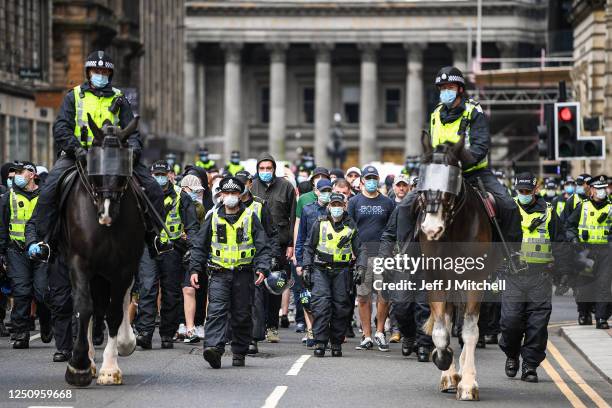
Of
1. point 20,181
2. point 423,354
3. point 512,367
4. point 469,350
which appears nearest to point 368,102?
point 20,181

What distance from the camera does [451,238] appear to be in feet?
43.7

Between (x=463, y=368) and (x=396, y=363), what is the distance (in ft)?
11.6

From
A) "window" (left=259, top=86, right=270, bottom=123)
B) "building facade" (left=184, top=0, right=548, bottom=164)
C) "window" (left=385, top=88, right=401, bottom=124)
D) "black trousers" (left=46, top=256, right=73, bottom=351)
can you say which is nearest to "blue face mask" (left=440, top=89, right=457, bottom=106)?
"black trousers" (left=46, top=256, right=73, bottom=351)

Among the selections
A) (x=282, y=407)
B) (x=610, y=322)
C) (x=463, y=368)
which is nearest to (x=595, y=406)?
(x=463, y=368)

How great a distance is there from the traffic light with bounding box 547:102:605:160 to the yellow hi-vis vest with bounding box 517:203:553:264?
1030 centimetres

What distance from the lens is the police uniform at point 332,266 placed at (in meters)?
18.0

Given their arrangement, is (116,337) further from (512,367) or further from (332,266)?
(332,266)

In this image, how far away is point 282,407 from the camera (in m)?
12.8

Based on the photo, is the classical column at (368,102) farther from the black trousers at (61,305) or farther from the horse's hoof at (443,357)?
the horse's hoof at (443,357)

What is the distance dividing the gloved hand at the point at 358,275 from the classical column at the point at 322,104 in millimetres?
93988

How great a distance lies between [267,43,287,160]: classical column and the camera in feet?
372

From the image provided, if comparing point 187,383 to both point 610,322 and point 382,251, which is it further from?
point 610,322

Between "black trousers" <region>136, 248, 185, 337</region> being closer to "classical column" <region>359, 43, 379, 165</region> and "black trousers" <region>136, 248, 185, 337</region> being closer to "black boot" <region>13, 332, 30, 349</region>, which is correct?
"black boot" <region>13, 332, 30, 349</region>

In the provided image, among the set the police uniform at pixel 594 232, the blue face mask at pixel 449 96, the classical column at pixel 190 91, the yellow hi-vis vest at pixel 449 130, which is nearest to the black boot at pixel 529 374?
the yellow hi-vis vest at pixel 449 130
